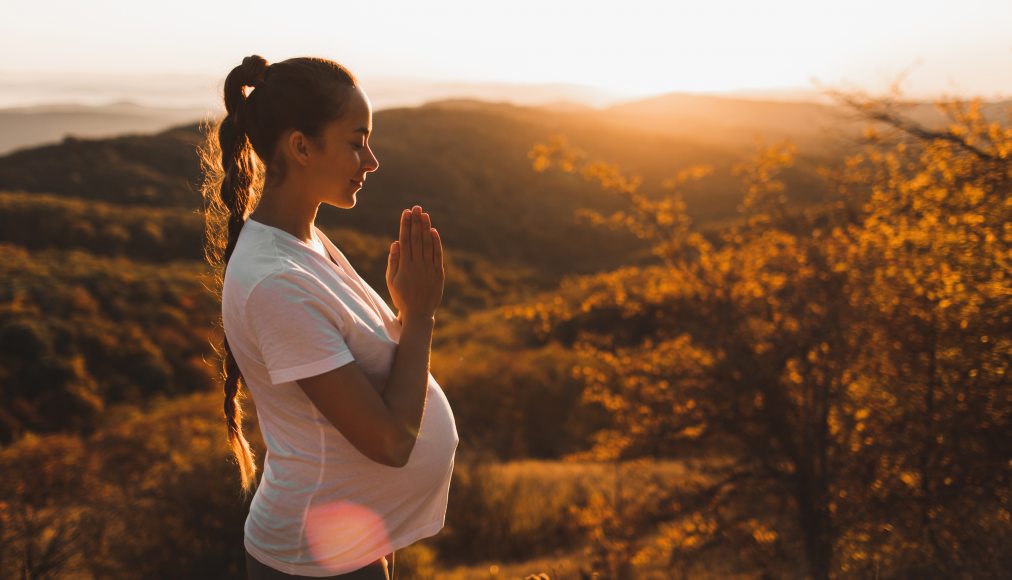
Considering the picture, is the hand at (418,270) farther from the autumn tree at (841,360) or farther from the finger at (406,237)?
the autumn tree at (841,360)

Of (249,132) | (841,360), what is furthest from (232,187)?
(841,360)

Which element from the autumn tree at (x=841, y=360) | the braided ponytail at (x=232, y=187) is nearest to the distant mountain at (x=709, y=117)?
the autumn tree at (x=841, y=360)

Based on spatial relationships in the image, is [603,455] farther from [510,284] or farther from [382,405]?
[510,284]

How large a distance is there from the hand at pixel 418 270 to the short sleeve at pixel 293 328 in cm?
18

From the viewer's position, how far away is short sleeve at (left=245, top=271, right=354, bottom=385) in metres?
1.16

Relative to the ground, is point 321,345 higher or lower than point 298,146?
lower

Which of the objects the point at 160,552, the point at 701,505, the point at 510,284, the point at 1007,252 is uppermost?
the point at 1007,252

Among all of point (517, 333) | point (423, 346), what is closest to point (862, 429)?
point (423, 346)

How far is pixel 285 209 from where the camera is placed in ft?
4.65

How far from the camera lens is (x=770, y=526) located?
5.00 meters

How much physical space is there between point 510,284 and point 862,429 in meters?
36.0

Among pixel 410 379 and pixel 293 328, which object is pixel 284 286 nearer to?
pixel 293 328

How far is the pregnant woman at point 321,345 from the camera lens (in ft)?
3.90

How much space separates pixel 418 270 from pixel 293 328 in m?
0.28
